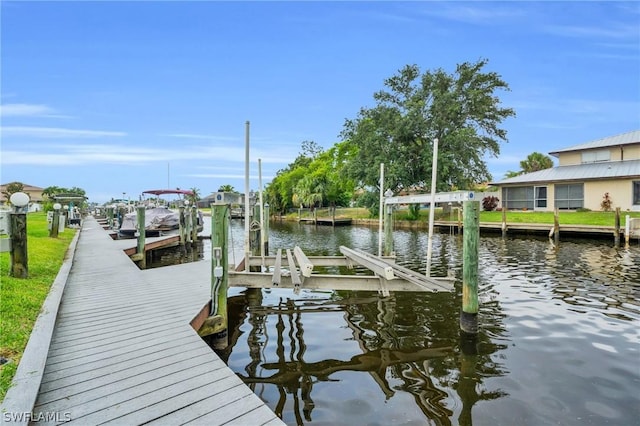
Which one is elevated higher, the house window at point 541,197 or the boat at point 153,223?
the house window at point 541,197

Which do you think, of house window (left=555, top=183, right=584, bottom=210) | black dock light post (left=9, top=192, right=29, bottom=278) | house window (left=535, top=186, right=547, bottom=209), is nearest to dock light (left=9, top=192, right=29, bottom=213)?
black dock light post (left=9, top=192, right=29, bottom=278)

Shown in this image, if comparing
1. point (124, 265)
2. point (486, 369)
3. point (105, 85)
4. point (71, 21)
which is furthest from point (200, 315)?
point (105, 85)

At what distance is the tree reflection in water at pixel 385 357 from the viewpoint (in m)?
4.59

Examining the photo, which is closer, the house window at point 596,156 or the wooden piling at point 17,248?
the wooden piling at point 17,248

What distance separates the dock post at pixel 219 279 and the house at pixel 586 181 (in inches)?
1213

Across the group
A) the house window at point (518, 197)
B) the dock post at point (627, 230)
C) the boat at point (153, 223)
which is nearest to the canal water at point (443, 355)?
the dock post at point (627, 230)

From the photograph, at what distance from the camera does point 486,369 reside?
5340 millimetres

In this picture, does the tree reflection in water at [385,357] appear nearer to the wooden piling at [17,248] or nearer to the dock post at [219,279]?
the dock post at [219,279]

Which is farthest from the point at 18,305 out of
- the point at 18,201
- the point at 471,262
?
the point at 471,262

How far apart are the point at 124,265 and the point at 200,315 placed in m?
5.79

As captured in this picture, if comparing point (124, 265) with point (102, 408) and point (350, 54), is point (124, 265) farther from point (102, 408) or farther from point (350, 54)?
point (350, 54)

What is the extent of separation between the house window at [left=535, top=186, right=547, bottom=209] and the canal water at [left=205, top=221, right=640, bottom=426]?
77.5 ft

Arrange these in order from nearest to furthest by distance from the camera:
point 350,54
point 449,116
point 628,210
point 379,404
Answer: point 379,404, point 350,54, point 628,210, point 449,116

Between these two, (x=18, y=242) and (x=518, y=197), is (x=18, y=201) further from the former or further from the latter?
(x=518, y=197)
